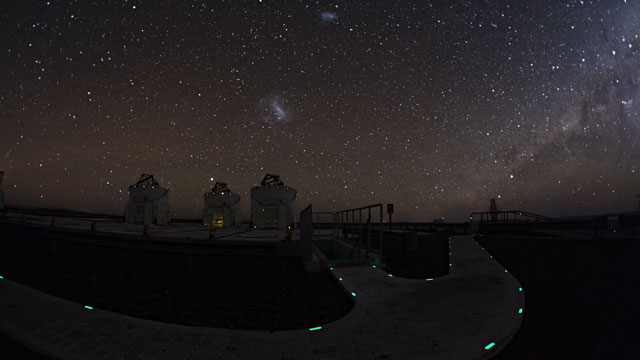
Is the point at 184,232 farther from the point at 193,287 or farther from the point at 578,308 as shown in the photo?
the point at 578,308

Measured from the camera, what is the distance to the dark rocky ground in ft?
15.8

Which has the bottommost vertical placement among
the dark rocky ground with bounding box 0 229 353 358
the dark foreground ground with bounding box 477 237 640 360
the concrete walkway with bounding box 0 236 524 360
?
the dark rocky ground with bounding box 0 229 353 358

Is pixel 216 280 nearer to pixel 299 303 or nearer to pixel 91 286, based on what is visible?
pixel 91 286

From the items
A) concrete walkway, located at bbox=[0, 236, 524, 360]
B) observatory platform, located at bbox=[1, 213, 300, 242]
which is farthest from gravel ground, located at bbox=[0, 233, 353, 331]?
observatory platform, located at bbox=[1, 213, 300, 242]

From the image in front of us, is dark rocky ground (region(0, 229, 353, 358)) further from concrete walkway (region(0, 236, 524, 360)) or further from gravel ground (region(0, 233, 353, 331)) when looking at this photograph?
concrete walkway (region(0, 236, 524, 360))

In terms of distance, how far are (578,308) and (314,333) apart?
457 centimetres

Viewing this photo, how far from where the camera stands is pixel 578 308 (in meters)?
4.72

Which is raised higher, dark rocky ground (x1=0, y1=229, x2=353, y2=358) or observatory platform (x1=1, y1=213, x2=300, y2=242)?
observatory platform (x1=1, y1=213, x2=300, y2=242)

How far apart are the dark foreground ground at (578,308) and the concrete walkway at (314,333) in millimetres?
282

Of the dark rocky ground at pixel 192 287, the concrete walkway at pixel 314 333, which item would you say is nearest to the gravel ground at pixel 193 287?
the dark rocky ground at pixel 192 287

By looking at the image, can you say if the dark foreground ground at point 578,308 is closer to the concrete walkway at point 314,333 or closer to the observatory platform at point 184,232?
the concrete walkway at point 314,333

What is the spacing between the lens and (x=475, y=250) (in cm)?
983

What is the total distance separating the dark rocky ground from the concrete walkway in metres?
0.62

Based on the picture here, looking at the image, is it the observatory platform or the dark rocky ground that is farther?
the observatory platform
